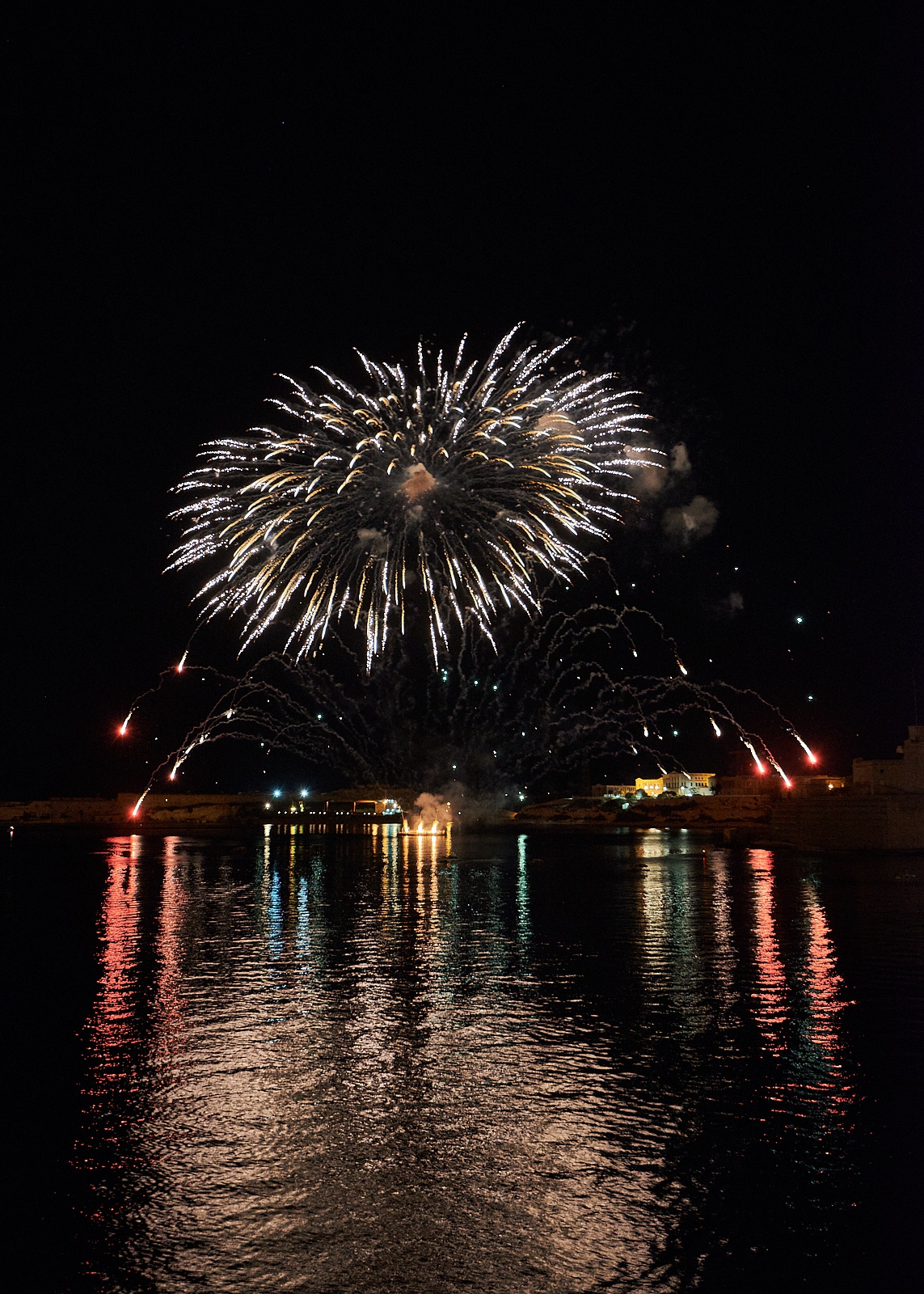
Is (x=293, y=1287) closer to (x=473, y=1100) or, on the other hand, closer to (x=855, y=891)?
(x=473, y=1100)

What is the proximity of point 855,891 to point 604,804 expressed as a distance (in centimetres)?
10745

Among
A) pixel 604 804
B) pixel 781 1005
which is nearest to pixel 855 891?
pixel 781 1005

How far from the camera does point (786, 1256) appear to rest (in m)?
6.52

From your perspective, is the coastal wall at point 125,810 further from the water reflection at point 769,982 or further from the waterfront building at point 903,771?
the water reflection at point 769,982

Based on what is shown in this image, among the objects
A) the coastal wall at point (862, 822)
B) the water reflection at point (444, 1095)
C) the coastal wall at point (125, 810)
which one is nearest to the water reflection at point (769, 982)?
the water reflection at point (444, 1095)

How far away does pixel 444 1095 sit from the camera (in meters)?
9.95

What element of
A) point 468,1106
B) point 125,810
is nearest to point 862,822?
point 468,1106

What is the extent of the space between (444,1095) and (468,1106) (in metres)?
0.44

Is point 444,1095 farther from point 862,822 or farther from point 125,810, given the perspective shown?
point 125,810

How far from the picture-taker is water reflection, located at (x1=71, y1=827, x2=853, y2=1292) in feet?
21.2

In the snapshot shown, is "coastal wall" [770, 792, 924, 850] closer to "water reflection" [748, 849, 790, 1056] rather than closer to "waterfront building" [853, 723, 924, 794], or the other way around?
"waterfront building" [853, 723, 924, 794]

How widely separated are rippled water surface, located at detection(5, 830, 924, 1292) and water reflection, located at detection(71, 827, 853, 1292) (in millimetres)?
37

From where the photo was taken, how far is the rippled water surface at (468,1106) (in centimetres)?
645

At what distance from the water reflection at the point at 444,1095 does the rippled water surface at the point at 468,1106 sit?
0.04 meters
